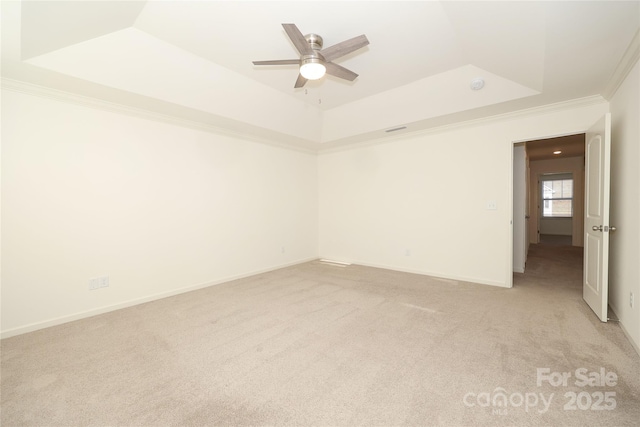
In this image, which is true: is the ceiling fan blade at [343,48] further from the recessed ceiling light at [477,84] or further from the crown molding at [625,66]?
the crown molding at [625,66]

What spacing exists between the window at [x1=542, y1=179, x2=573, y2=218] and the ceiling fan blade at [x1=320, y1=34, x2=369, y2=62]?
11.1 meters

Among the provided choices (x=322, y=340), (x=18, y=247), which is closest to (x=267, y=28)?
(x=322, y=340)

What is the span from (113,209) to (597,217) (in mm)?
5525

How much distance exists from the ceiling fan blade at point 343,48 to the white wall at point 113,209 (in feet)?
8.18

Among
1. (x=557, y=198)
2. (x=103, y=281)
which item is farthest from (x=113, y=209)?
(x=557, y=198)

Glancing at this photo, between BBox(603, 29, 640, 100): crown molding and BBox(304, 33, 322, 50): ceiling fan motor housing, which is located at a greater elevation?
BBox(304, 33, 322, 50): ceiling fan motor housing

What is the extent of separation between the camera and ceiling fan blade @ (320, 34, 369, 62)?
7.18ft

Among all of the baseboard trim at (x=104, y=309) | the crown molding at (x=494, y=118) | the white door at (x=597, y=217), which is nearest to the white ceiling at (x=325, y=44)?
the crown molding at (x=494, y=118)

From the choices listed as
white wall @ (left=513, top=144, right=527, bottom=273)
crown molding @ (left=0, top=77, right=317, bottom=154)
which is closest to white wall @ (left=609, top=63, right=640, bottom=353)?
white wall @ (left=513, top=144, right=527, bottom=273)

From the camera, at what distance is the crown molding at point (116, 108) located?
2.61 meters

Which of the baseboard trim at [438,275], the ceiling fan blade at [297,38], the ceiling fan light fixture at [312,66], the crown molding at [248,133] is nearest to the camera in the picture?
the ceiling fan blade at [297,38]

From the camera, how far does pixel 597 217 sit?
2.83 m

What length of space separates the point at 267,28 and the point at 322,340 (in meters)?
3.05

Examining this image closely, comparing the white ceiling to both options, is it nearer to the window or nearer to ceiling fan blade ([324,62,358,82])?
ceiling fan blade ([324,62,358,82])
